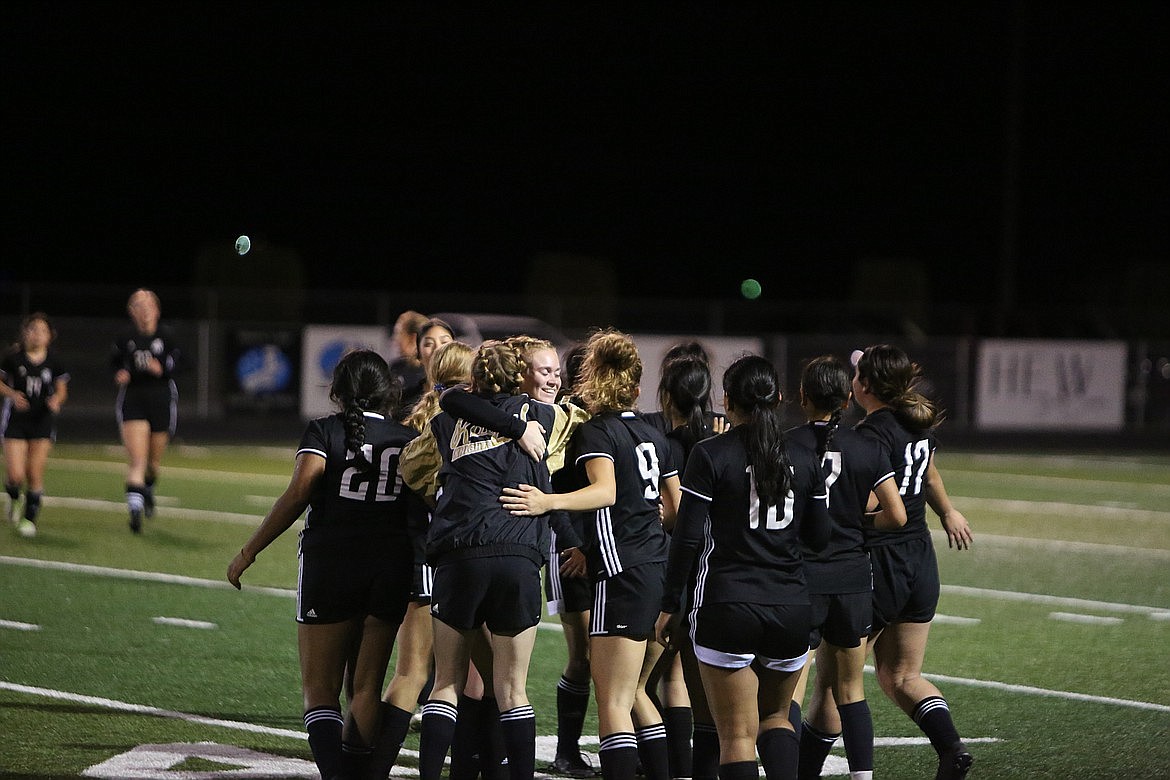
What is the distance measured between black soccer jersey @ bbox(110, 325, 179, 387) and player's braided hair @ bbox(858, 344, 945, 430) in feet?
27.3

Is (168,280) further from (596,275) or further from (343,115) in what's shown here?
(596,275)

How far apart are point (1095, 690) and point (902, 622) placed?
2.49m

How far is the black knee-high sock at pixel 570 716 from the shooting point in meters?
6.27

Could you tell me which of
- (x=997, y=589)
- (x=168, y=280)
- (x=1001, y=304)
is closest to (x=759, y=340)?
(x=1001, y=304)

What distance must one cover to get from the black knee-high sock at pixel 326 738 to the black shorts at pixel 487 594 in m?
0.60

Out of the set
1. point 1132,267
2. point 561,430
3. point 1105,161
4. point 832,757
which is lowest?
point 832,757

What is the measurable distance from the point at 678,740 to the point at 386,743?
46.9 inches

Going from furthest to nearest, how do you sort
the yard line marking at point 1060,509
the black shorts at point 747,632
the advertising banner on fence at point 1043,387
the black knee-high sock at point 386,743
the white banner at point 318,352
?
the advertising banner on fence at point 1043,387 < the white banner at point 318,352 < the yard line marking at point 1060,509 < the black knee-high sock at point 386,743 < the black shorts at point 747,632

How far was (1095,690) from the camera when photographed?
7863mm

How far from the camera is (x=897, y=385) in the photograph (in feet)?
19.6

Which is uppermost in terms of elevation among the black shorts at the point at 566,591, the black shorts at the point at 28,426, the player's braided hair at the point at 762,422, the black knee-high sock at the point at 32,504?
the player's braided hair at the point at 762,422

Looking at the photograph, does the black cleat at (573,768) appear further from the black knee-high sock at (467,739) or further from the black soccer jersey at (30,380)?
the black soccer jersey at (30,380)

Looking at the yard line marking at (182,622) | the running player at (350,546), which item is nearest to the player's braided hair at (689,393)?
the running player at (350,546)

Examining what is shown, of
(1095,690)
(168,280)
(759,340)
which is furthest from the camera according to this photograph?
(168,280)
